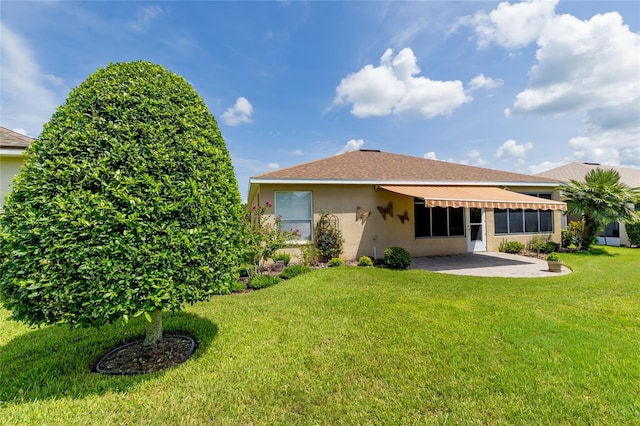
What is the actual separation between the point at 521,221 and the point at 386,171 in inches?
436

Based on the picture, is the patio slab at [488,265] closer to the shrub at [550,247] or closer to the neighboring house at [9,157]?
the shrub at [550,247]

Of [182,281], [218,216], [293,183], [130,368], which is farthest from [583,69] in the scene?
[130,368]

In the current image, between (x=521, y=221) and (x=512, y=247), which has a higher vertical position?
(x=521, y=221)

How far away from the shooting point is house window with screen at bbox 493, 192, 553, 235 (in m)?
18.3

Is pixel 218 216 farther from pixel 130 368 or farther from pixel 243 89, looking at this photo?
pixel 243 89

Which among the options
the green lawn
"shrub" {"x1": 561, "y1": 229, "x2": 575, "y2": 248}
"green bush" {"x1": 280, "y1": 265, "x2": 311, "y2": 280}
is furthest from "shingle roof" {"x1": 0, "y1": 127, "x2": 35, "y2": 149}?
"shrub" {"x1": 561, "y1": 229, "x2": 575, "y2": 248}

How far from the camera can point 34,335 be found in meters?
6.30

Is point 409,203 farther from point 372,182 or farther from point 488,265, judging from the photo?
point 488,265

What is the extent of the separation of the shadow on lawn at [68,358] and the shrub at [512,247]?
753 inches

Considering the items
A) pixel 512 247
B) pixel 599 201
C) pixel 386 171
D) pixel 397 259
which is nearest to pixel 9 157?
pixel 397 259

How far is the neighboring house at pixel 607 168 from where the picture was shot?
836 inches

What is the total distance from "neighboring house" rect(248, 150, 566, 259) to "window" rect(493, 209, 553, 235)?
7 cm

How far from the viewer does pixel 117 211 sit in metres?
3.87

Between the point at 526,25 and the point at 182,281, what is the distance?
16.7 m
